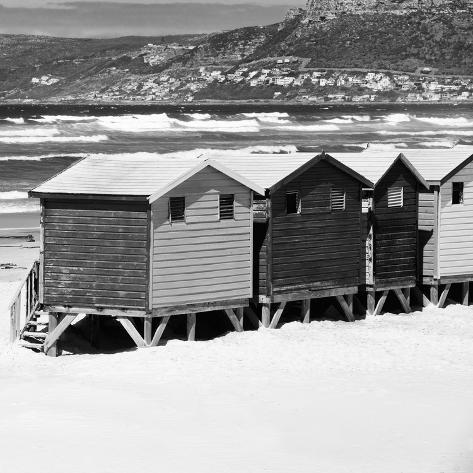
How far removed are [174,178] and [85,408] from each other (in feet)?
16.5

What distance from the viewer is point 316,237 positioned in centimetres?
2648

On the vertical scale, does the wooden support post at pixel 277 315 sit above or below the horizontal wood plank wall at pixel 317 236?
below

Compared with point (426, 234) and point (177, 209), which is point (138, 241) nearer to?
point (177, 209)

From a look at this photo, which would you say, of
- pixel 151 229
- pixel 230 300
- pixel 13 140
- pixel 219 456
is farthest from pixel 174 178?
pixel 13 140

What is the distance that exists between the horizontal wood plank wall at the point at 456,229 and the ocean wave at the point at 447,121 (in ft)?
416

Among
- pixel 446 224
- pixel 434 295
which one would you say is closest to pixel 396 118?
pixel 434 295

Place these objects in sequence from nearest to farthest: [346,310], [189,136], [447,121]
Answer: [346,310]
[189,136]
[447,121]

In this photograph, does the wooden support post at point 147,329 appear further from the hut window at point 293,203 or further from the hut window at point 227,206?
the hut window at point 293,203

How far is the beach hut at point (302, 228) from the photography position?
25.8 m

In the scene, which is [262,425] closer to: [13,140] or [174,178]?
[174,178]

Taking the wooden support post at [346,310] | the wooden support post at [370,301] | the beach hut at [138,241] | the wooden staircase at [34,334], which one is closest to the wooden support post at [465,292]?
the wooden support post at [370,301]

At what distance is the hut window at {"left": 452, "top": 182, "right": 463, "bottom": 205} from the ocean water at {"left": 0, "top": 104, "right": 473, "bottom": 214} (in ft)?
84.8

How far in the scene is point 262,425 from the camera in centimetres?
1998

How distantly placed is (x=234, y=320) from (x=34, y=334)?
3601mm
